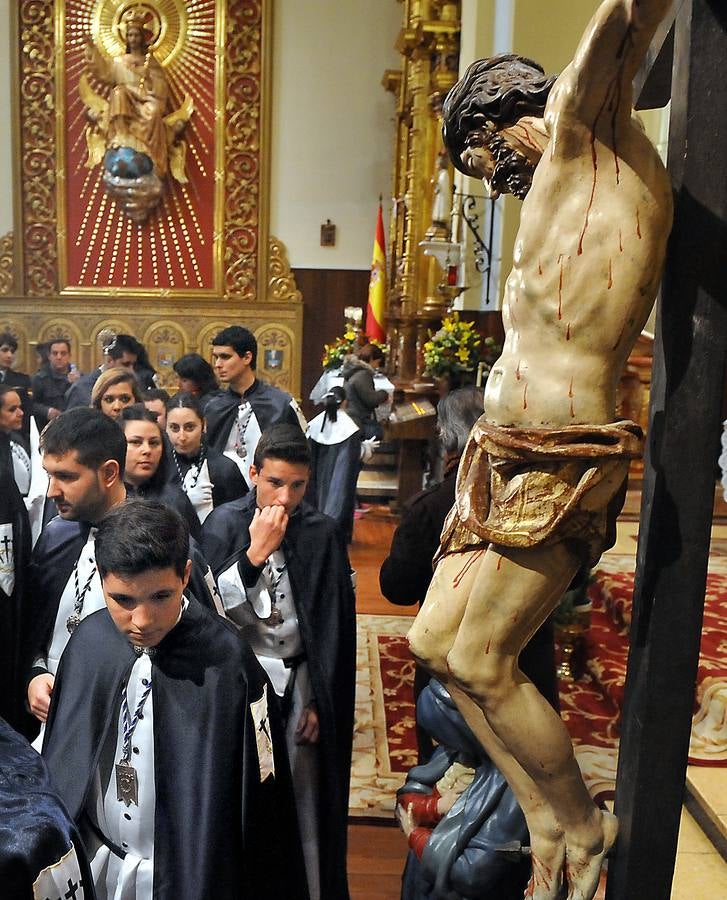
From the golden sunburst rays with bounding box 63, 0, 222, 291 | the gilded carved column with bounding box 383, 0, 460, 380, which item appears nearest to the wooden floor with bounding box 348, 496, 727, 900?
the gilded carved column with bounding box 383, 0, 460, 380

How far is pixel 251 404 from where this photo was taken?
584 centimetres

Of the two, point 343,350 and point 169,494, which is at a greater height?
point 343,350

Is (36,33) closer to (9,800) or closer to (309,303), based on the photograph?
(309,303)

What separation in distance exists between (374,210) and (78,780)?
12089 millimetres

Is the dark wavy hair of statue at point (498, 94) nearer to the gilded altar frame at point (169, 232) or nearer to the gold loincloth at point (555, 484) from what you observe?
the gold loincloth at point (555, 484)

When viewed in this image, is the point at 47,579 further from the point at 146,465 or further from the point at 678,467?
the point at 678,467

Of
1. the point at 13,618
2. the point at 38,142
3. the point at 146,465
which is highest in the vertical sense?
the point at 38,142

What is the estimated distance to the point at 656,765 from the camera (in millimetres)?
1716

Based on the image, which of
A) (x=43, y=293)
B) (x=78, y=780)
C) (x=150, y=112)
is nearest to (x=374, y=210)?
(x=150, y=112)

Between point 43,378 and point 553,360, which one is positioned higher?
point 553,360

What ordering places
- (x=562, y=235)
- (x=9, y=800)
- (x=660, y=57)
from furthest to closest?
(x=660, y=57), (x=562, y=235), (x=9, y=800)

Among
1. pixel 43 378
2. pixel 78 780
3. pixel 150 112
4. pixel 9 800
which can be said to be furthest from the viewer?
pixel 150 112

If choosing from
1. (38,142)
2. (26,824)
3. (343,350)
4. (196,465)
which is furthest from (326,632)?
(38,142)

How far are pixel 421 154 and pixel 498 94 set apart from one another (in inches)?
367
